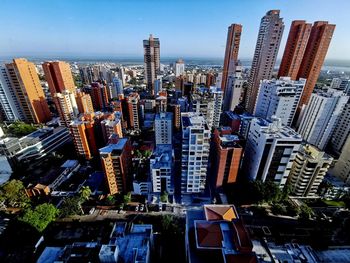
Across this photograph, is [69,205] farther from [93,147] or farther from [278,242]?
[278,242]

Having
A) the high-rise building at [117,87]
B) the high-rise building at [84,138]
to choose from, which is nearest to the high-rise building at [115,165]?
the high-rise building at [84,138]

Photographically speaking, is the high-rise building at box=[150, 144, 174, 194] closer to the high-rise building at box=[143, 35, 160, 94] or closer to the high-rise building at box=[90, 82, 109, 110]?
the high-rise building at box=[90, 82, 109, 110]

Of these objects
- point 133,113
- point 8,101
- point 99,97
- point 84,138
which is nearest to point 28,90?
point 8,101

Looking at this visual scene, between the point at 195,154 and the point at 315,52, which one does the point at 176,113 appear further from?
the point at 315,52

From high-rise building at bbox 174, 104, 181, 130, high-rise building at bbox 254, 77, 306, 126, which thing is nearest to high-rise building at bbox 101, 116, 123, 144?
high-rise building at bbox 174, 104, 181, 130

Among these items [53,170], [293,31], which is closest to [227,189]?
[53,170]

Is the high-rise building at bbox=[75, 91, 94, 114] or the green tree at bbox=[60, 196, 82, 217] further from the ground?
the high-rise building at bbox=[75, 91, 94, 114]

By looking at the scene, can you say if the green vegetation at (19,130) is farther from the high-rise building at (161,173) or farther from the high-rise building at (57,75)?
the high-rise building at (161,173)
